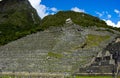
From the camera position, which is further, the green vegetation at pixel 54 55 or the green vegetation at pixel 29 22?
the green vegetation at pixel 29 22

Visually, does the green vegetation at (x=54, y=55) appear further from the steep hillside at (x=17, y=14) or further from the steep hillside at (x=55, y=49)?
the steep hillside at (x=17, y=14)

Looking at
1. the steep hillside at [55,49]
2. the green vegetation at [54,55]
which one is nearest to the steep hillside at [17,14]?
the steep hillside at [55,49]

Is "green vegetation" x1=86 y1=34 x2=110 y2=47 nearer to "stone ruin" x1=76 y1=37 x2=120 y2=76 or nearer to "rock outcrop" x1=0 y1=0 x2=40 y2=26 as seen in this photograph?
"stone ruin" x1=76 y1=37 x2=120 y2=76

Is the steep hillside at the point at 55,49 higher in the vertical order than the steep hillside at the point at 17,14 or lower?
lower

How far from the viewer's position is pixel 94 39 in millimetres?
44188

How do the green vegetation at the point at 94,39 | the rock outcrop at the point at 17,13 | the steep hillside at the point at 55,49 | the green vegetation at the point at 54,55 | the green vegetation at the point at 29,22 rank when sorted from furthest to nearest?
the rock outcrop at the point at 17,13 → the green vegetation at the point at 29,22 → the green vegetation at the point at 94,39 → the green vegetation at the point at 54,55 → the steep hillside at the point at 55,49

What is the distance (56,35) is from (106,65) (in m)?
14.5

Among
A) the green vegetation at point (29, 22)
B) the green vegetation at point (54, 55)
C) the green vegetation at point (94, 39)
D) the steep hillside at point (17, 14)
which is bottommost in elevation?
the green vegetation at point (54, 55)

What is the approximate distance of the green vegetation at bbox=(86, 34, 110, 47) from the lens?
139 ft

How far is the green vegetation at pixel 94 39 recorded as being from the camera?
42.5 meters

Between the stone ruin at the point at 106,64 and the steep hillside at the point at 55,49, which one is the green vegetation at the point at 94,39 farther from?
the stone ruin at the point at 106,64

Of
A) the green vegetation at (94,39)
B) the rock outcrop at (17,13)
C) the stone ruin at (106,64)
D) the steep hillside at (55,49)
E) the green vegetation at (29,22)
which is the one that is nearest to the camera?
the stone ruin at (106,64)

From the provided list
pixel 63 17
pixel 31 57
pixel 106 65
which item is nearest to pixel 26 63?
pixel 31 57

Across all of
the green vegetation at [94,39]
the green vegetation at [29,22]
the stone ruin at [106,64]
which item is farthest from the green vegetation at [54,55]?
the green vegetation at [29,22]
